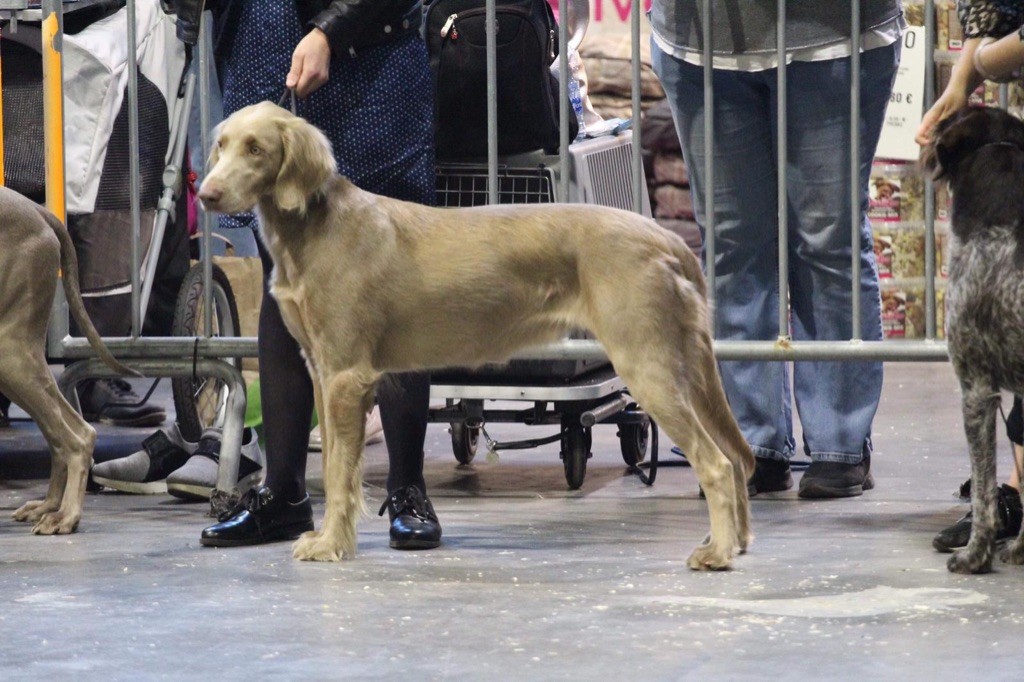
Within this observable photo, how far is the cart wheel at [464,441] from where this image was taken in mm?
4734

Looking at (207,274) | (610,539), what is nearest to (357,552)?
(610,539)

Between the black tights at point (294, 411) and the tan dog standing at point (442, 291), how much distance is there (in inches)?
7.5

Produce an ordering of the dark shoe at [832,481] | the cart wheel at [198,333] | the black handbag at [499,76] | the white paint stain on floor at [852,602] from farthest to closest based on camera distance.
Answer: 1. the cart wheel at [198,333]
2. the black handbag at [499,76]
3. the dark shoe at [832,481]
4. the white paint stain on floor at [852,602]

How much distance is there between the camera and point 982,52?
332 cm

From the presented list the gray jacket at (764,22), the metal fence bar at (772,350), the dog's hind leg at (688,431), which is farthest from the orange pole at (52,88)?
the dog's hind leg at (688,431)

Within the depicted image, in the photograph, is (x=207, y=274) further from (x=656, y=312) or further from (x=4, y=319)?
(x=656, y=312)

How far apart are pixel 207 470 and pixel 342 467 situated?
3.21ft

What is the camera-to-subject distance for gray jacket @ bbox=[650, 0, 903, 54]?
393 centimetres

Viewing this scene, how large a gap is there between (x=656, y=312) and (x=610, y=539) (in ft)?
2.09

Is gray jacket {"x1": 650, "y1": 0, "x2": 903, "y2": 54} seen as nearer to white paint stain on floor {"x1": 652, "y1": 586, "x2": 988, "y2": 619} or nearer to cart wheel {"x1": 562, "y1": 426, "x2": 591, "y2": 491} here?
cart wheel {"x1": 562, "y1": 426, "x2": 591, "y2": 491}

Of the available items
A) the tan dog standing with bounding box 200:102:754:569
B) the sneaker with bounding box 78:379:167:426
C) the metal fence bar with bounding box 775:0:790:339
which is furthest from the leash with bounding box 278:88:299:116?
the sneaker with bounding box 78:379:167:426

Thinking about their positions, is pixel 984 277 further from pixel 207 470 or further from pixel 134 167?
pixel 134 167

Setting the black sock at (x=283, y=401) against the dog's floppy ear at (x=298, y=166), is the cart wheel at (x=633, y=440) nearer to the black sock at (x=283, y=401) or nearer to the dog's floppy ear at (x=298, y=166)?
the black sock at (x=283, y=401)

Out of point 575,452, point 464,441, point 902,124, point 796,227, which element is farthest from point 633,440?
point 902,124
